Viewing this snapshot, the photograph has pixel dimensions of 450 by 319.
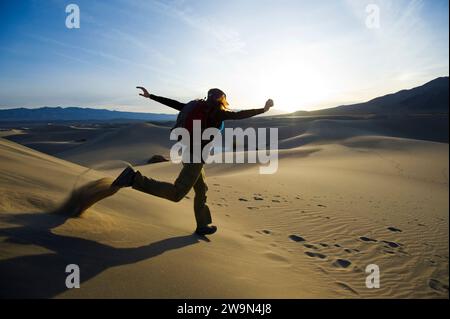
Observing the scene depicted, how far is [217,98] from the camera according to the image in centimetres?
401

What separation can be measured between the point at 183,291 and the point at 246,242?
2304mm

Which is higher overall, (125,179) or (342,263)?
(125,179)

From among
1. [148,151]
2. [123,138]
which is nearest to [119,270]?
[148,151]

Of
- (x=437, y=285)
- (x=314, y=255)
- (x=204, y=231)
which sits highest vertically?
(x=204, y=231)

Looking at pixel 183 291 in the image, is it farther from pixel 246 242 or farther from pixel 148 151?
pixel 148 151

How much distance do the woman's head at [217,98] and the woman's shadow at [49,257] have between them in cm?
186

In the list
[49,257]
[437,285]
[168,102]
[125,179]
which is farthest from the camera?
[168,102]

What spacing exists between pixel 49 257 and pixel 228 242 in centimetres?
248

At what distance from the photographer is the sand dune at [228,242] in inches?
108

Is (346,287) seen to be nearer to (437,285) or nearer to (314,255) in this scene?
(314,255)

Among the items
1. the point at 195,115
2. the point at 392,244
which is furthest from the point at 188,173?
the point at 392,244

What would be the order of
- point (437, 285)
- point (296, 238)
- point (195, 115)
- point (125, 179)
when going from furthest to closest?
point (296, 238)
point (437, 285)
point (195, 115)
point (125, 179)

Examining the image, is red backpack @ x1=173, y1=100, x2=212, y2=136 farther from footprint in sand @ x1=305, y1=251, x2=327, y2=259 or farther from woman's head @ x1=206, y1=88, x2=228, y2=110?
footprint in sand @ x1=305, y1=251, x2=327, y2=259

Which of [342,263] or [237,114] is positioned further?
[342,263]
